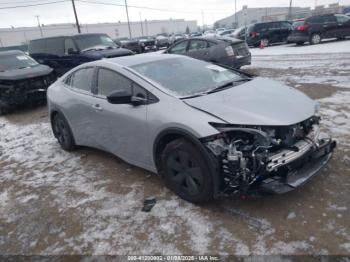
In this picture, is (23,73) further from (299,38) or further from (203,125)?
(299,38)

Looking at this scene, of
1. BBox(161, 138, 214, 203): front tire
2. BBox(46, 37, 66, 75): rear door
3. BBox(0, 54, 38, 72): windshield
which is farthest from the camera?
BBox(46, 37, 66, 75): rear door

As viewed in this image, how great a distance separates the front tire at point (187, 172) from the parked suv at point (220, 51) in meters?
7.52

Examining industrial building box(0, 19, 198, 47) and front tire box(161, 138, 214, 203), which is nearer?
front tire box(161, 138, 214, 203)

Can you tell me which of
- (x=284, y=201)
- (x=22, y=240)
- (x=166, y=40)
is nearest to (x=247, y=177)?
(x=284, y=201)

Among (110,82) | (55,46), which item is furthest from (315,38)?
(110,82)

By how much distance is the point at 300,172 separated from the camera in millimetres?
3168

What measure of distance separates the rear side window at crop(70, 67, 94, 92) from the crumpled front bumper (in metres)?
2.88

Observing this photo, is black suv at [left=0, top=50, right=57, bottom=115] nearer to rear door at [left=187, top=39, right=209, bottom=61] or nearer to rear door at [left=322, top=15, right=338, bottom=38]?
rear door at [left=187, top=39, right=209, bottom=61]

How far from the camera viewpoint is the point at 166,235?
306cm

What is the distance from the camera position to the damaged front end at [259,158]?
2.93 metres

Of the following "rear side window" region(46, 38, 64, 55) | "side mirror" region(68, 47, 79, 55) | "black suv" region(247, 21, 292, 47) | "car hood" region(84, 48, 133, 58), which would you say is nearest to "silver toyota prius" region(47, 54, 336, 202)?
"car hood" region(84, 48, 133, 58)

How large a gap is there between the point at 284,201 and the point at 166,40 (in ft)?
102

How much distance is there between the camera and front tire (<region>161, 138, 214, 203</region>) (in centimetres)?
316

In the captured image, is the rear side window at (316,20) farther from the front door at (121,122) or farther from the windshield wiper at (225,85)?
the front door at (121,122)
